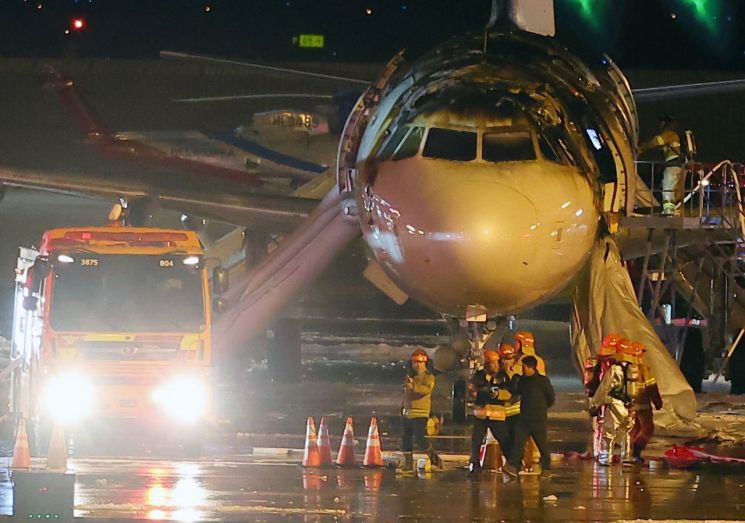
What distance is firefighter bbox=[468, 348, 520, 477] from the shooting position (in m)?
15.1


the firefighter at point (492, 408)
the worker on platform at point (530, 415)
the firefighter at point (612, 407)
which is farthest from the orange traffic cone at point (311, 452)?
the firefighter at point (612, 407)

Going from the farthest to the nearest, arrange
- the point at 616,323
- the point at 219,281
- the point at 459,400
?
the point at 459,400, the point at 616,323, the point at 219,281

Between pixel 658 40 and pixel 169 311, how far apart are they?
113 ft

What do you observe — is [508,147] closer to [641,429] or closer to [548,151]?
[548,151]

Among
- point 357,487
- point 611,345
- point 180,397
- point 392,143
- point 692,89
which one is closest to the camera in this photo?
point 357,487

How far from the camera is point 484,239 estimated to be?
1555 cm

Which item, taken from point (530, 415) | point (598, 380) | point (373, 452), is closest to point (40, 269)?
point (373, 452)

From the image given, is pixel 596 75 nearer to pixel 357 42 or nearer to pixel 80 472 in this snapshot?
pixel 80 472

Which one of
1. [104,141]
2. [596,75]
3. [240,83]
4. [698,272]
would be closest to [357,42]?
[240,83]

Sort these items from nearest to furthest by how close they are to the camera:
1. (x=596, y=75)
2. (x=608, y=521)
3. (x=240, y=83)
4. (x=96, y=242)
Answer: (x=608, y=521) → (x=96, y=242) → (x=596, y=75) → (x=240, y=83)

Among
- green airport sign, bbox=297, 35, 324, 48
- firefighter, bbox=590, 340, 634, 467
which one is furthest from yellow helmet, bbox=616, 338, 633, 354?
green airport sign, bbox=297, 35, 324, 48

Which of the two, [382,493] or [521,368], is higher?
[521,368]

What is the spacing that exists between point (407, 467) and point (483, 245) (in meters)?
2.21

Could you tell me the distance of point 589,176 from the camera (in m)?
17.2
